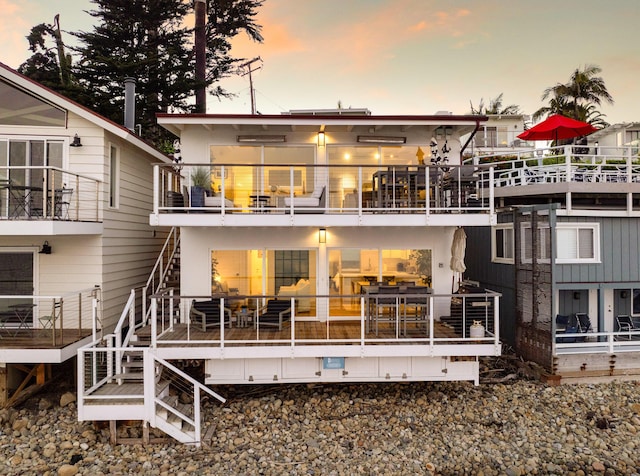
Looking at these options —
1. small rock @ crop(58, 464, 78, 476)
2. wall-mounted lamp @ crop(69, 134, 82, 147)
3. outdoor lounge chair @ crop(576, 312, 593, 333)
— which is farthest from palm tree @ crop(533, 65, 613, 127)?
small rock @ crop(58, 464, 78, 476)

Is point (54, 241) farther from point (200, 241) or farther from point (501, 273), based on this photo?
point (501, 273)

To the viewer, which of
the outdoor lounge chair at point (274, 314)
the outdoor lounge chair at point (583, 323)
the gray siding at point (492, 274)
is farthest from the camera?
the gray siding at point (492, 274)

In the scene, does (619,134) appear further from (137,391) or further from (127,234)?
(137,391)

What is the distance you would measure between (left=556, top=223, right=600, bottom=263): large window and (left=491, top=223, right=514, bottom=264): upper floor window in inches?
58.4

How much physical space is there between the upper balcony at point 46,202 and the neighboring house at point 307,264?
1.97m

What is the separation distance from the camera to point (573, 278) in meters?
11.5

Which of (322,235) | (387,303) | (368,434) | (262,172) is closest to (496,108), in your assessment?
(322,235)

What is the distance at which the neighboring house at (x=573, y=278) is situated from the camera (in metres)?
10.8

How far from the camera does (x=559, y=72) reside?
28672mm

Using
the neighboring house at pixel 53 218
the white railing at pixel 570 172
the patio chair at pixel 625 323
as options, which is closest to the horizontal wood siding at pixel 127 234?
the neighboring house at pixel 53 218

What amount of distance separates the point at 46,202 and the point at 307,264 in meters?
6.71

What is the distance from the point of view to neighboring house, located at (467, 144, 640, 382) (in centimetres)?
1081

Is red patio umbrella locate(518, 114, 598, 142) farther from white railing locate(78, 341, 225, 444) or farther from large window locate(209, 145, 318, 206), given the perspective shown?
white railing locate(78, 341, 225, 444)

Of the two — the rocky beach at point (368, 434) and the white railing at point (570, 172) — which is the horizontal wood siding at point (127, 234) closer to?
the rocky beach at point (368, 434)
